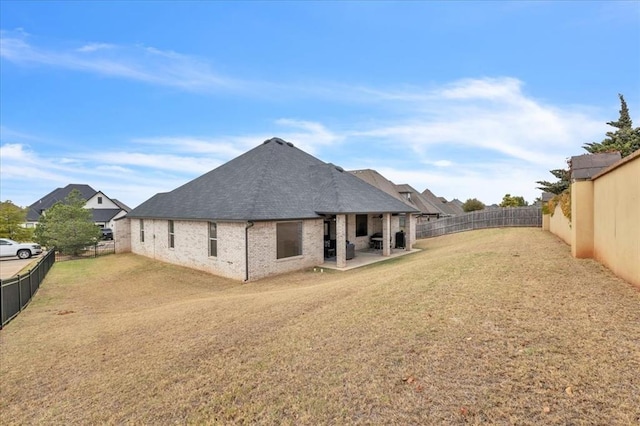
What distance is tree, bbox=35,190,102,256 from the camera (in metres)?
24.1

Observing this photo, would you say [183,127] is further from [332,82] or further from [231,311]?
[231,311]

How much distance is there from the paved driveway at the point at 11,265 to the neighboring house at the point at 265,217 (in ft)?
22.3

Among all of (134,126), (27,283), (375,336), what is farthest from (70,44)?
(375,336)

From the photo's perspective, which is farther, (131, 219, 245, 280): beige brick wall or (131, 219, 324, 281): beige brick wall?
(131, 219, 245, 280): beige brick wall

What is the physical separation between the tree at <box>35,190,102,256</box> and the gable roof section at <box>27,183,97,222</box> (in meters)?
27.7

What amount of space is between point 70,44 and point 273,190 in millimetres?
11501

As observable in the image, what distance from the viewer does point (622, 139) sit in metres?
20.8

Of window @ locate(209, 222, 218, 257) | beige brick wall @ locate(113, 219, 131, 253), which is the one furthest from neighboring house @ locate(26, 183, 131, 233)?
window @ locate(209, 222, 218, 257)

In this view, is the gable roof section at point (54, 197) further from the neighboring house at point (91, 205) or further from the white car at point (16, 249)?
the white car at point (16, 249)

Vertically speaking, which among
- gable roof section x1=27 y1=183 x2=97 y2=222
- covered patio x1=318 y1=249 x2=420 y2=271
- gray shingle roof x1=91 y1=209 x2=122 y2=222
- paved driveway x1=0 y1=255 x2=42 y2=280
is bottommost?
paved driveway x1=0 y1=255 x2=42 y2=280

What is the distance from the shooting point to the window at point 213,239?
1628 centimetres

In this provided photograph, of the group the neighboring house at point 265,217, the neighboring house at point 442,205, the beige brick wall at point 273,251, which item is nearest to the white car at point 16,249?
the neighboring house at point 265,217

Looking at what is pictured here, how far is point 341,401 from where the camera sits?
3643 mm

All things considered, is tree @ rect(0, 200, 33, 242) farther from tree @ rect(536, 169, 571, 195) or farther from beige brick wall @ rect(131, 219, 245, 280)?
tree @ rect(536, 169, 571, 195)
